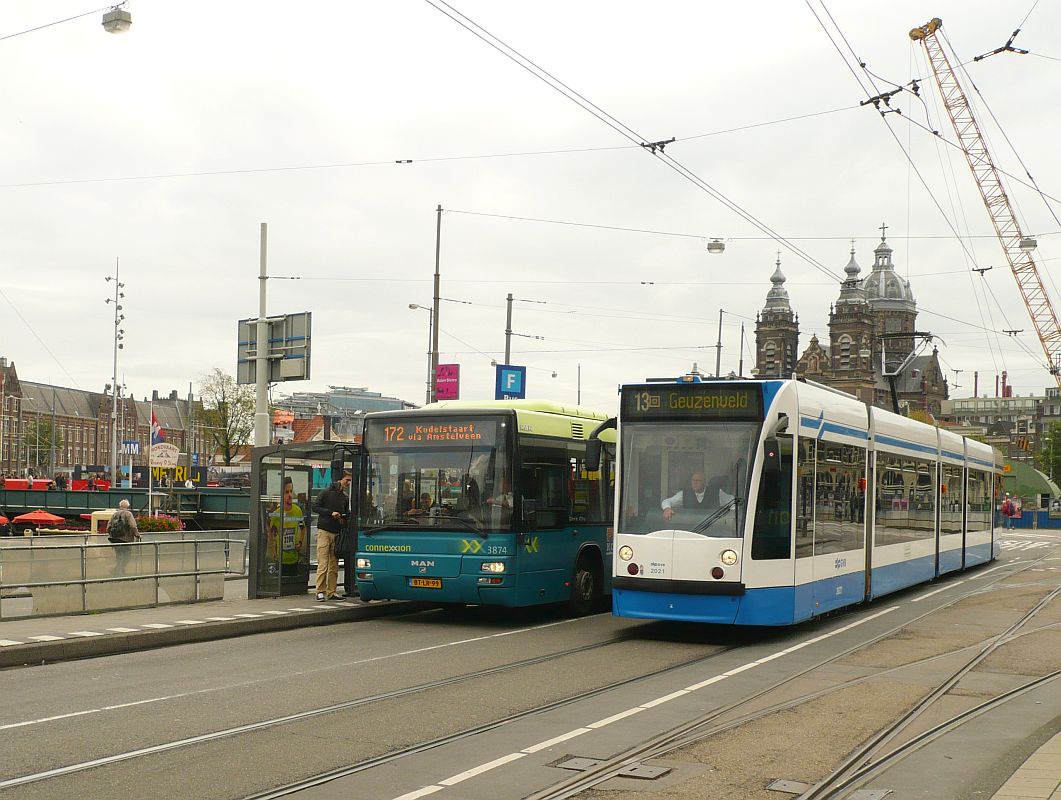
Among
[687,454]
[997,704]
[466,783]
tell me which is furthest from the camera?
[687,454]

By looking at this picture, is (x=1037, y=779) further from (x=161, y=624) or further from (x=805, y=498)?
(x=161, y=624)

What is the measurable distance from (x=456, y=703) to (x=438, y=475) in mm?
6189

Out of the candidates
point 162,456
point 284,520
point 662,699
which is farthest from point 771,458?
point 162,456

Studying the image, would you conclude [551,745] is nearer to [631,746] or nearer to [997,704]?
[631,746]

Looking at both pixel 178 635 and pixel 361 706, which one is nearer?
pixel 361 706

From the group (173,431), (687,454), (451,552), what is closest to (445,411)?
(451,552)

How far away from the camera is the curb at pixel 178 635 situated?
12.2 m

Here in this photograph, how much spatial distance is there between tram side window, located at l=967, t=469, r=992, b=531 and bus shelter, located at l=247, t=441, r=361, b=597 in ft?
51.0

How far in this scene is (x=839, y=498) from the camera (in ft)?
51.0

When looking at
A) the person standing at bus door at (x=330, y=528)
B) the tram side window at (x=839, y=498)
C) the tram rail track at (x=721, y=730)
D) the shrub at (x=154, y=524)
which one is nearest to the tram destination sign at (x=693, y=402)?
the tram side window at (x=839, y=498)

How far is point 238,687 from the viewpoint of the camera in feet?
34.5

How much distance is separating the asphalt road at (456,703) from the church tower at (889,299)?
450 ft

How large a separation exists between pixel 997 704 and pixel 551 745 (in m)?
4.17

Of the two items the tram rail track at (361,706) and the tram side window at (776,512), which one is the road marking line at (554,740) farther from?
the tram side window at (776,512)
